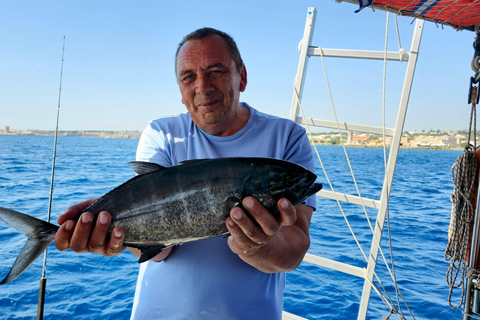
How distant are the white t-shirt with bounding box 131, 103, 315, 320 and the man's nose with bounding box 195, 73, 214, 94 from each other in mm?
258

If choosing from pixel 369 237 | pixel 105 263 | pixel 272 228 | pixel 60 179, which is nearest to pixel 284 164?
pixel 272 228

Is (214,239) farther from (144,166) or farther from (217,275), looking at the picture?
(144,166)

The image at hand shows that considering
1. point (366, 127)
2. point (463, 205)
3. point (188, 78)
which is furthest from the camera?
point (366, 127)

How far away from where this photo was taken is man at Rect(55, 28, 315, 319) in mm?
1667

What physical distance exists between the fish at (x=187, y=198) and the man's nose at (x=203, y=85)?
0.51 meters

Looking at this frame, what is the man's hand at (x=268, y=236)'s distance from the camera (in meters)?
1.34

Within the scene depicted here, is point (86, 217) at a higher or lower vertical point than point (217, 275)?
higher

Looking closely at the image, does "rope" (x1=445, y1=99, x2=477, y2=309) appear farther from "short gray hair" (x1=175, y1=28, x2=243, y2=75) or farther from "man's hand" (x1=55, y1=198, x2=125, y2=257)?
"man's hand" (x1=55, y1=198, x2=125, y2=257)

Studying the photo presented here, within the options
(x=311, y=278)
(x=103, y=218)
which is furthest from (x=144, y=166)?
(x=311, y=278)

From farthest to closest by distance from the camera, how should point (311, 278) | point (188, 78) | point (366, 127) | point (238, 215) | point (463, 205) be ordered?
point (311, 278) < point (366, 127) < point (463, 205) < point (188, 78) < point (238, 215)

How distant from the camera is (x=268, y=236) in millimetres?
1454

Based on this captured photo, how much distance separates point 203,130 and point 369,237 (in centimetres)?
1190

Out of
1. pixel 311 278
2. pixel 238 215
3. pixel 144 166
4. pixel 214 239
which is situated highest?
pixel 144 166

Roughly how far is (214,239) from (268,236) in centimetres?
44
